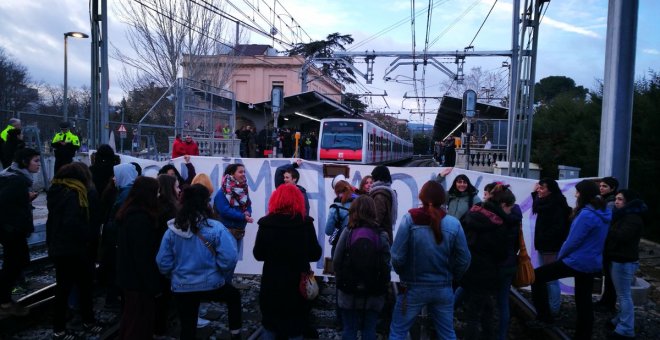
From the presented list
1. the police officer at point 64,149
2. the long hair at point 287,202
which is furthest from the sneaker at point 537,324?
the police officer at point 64,149

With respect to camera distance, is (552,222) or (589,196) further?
(552,222)

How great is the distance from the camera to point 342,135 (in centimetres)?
2381

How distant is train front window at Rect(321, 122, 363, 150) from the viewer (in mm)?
23578

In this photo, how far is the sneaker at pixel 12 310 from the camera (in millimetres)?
5352

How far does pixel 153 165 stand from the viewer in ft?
26.2

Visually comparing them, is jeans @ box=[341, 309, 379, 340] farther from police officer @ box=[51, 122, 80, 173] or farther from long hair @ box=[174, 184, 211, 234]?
police officer @ box=[51, 122, 80, 173]

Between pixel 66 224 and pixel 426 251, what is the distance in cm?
344

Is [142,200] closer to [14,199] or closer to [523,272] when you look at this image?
[14,199]

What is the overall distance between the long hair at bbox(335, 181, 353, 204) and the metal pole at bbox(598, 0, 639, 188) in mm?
4534

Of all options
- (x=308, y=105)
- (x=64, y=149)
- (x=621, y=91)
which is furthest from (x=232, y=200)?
(x=308, y=105)

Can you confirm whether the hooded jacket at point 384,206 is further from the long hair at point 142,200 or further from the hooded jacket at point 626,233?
the hooded jacket at point 626,233

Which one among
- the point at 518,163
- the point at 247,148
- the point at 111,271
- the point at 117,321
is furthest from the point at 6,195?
the point at 247,148

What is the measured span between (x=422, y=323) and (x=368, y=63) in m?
17.3

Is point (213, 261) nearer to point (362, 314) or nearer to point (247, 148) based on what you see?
point (362, 314)
